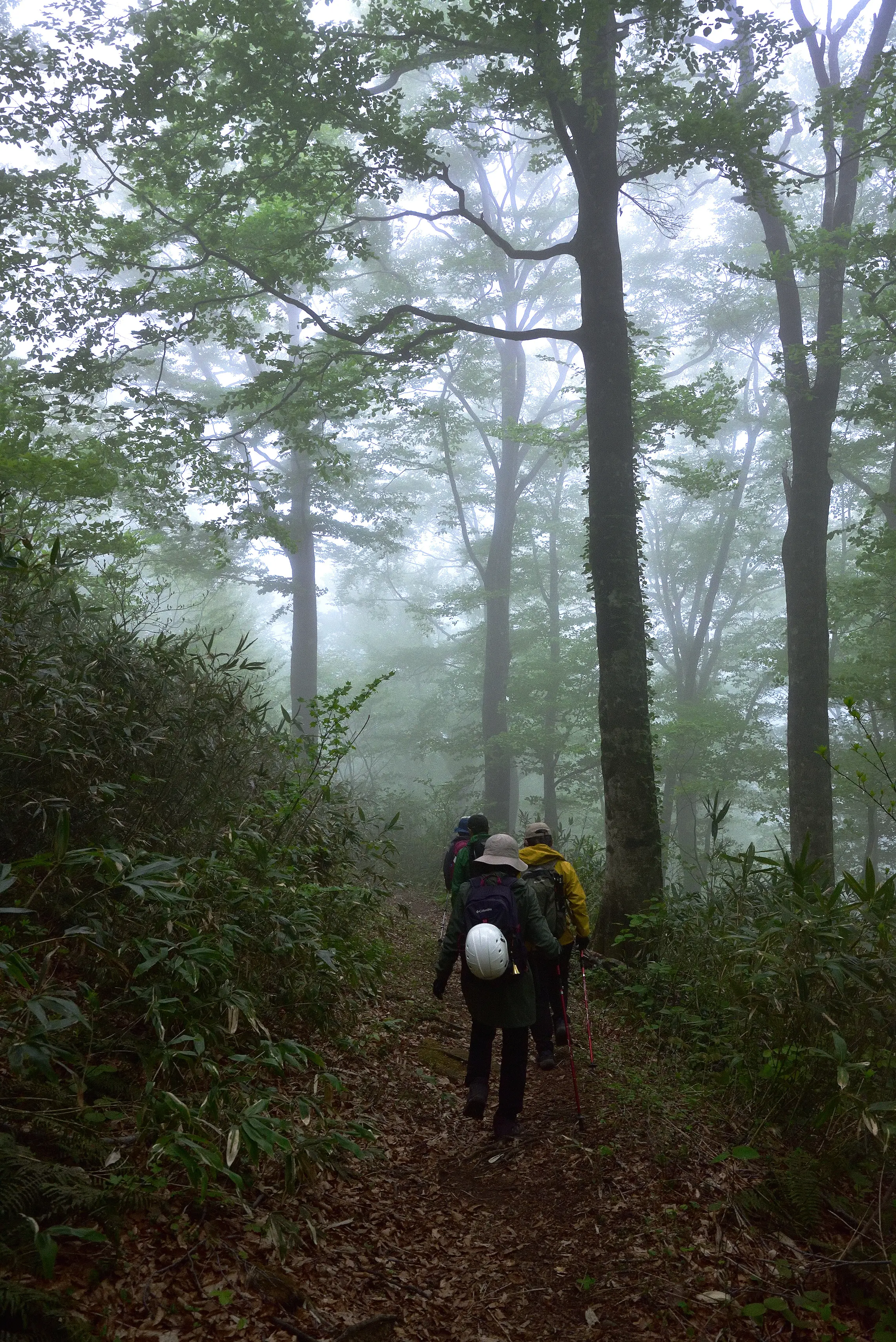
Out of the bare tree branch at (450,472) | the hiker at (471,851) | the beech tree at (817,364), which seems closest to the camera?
the hiker at (471,851)

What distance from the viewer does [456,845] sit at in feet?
26.7

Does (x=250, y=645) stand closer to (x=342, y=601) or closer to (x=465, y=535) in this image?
(x=465, y=535)

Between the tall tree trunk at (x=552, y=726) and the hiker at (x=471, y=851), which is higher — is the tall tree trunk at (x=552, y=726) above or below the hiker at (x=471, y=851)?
above

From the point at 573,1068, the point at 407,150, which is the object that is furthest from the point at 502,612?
the point at 573,1068

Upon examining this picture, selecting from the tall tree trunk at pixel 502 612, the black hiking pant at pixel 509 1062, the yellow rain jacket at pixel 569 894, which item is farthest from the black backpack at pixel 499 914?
the tall tree trunk at pixel 502 612

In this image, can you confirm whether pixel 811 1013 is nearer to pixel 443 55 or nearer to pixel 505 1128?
pixel 505 1128

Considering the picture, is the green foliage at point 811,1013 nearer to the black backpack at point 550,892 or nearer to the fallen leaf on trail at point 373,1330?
the black backpack at point 550,892

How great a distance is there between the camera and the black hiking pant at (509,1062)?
4.85 m

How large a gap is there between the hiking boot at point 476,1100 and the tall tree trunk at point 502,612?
A: 46.3 ft

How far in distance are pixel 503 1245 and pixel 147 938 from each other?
7.24ft

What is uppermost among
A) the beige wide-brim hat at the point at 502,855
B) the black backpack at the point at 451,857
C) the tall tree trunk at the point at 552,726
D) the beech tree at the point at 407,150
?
the beech tree at the point at 407,150

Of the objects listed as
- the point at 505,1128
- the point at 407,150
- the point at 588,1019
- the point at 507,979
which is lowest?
the point at 505,1128

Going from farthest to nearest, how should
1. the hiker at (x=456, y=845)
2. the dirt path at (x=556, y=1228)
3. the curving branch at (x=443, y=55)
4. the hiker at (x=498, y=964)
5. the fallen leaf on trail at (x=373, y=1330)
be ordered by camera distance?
the curving branch at (x=443, y=55), the hiker at (x=456, y=845), the hiker at (x=498, y=964), the dirt path at (x=556, y=1228), the fallen leaf on trail at (x=373, y=1330)

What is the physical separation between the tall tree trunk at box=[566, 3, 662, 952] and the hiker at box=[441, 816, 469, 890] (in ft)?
4.63
